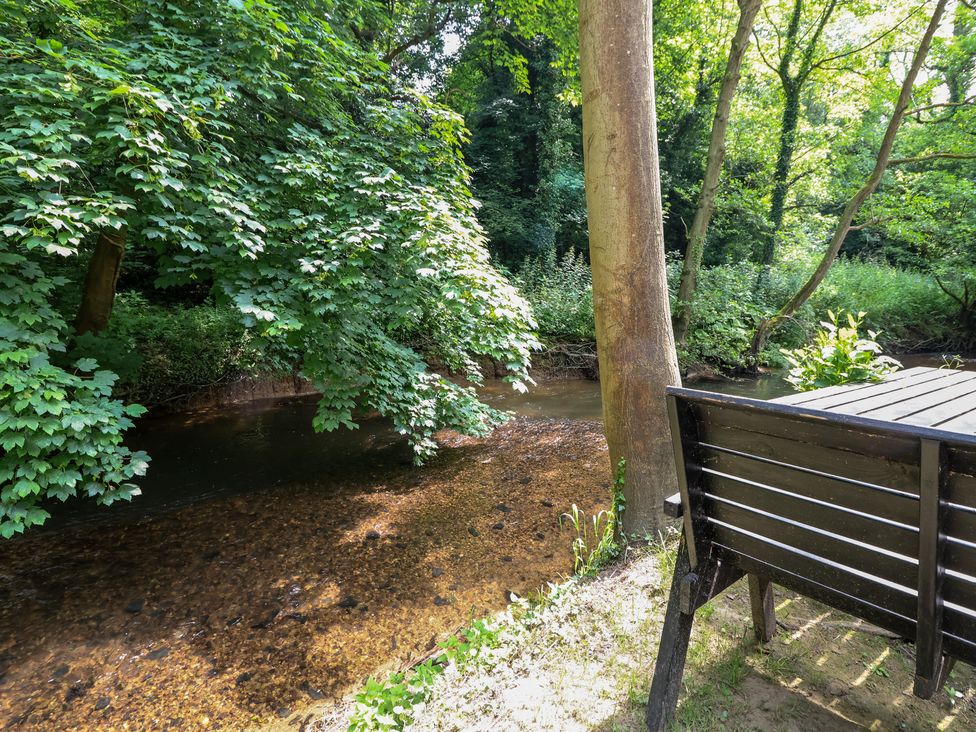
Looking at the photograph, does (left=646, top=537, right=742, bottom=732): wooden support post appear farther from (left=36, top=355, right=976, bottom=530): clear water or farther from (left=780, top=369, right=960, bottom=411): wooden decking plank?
(left=36, top=355, right=976, bottom=530): clear water

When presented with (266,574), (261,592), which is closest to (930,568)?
(261,592)

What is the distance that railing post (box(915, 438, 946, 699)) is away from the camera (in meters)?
0.91

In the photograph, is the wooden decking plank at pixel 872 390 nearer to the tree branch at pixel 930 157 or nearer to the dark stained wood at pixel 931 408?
the dark stained wood at pixel 931 408

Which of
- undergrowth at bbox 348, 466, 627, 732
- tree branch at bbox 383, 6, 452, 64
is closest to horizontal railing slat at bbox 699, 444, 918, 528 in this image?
undergrowth at bbox 348, 466, 627, 732

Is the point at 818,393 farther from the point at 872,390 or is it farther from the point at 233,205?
the point at 233,205

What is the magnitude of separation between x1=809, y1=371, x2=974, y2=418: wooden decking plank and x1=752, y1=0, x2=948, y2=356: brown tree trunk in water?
6.72 m

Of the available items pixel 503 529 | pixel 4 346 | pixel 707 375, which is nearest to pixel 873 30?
pixel 707 375

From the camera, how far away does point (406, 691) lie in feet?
5.85

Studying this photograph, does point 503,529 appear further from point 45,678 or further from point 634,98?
point 634,98

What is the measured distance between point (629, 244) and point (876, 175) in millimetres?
7465

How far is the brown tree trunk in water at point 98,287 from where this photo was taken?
16.3ft

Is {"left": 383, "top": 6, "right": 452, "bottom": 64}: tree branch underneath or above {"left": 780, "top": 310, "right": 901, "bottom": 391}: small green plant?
above

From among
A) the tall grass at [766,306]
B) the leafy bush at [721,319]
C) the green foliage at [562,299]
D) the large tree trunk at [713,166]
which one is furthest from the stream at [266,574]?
the leafy bush at [721,319]

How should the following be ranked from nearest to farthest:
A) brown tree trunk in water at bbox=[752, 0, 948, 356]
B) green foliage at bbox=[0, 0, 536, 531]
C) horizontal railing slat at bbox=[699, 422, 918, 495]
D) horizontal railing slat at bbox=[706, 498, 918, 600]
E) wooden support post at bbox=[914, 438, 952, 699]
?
wooden support post at bbox=[914, 438, 952, 699] < horizontal railing slat at bbox=[699, 422, 918, 495] < horizontal railing slat at bbox=[706, 498, 918, 600] < green foliage at bbox=[0, 0, 536, 531] < brown tree trunk in water at bbox=[752, 0, 948, 356]
